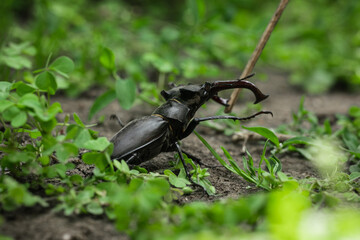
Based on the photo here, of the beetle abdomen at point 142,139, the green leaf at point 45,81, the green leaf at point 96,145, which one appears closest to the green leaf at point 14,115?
the green leaf at point 96,145

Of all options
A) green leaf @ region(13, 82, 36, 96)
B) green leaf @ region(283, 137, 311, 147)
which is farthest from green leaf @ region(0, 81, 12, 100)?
green leaf @ region(283, 137, 311, 147)

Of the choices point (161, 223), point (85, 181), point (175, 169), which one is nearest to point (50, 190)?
point (85, 181)

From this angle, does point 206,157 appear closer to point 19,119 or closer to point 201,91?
point 201,91

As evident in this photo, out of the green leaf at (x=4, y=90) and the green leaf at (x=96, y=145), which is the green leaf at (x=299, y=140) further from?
the green leaf at (x=4, y=90)

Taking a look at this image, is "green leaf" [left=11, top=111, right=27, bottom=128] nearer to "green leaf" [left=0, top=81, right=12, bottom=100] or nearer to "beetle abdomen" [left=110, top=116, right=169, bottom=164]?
"green leaf" [left=0, top=81, right=12, bottom=100]

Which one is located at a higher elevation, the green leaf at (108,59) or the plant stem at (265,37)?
the plant stem at (265,37)
